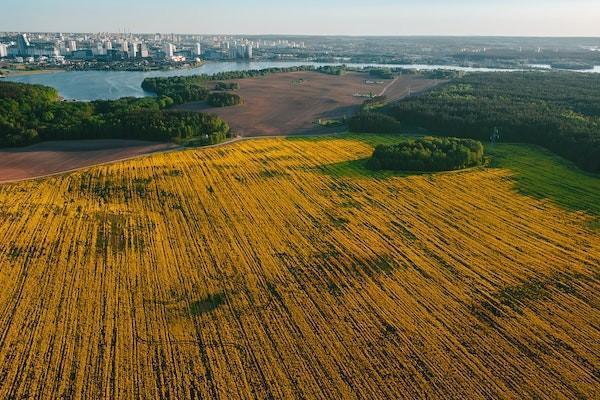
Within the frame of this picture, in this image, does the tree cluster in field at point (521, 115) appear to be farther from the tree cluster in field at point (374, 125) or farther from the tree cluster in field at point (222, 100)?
the tree cluster in field at point (222, 100)

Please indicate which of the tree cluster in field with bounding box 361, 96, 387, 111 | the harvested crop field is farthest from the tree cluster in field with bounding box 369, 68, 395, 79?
the tree cluster in field with bounding box 361, 96, 387, 111

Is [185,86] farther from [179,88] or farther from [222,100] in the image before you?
[222,100]

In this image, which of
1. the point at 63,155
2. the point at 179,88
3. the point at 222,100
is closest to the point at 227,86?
the point at 179,88

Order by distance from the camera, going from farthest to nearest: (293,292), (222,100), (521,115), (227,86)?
(227,86)
(222,100)
(521,115)
(293,292)

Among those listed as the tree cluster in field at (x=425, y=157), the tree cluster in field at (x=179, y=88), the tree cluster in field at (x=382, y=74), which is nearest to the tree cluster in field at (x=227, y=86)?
the tree cluster in field at (x=179, y=88)

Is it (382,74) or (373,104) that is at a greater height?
(382,74)

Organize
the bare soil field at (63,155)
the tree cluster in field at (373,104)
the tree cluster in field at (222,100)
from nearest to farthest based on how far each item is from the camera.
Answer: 1. the bare soil field at (63,155)
2. the tree cluster in field at (373,104)
3. the tree cluster in field at (222,100)
